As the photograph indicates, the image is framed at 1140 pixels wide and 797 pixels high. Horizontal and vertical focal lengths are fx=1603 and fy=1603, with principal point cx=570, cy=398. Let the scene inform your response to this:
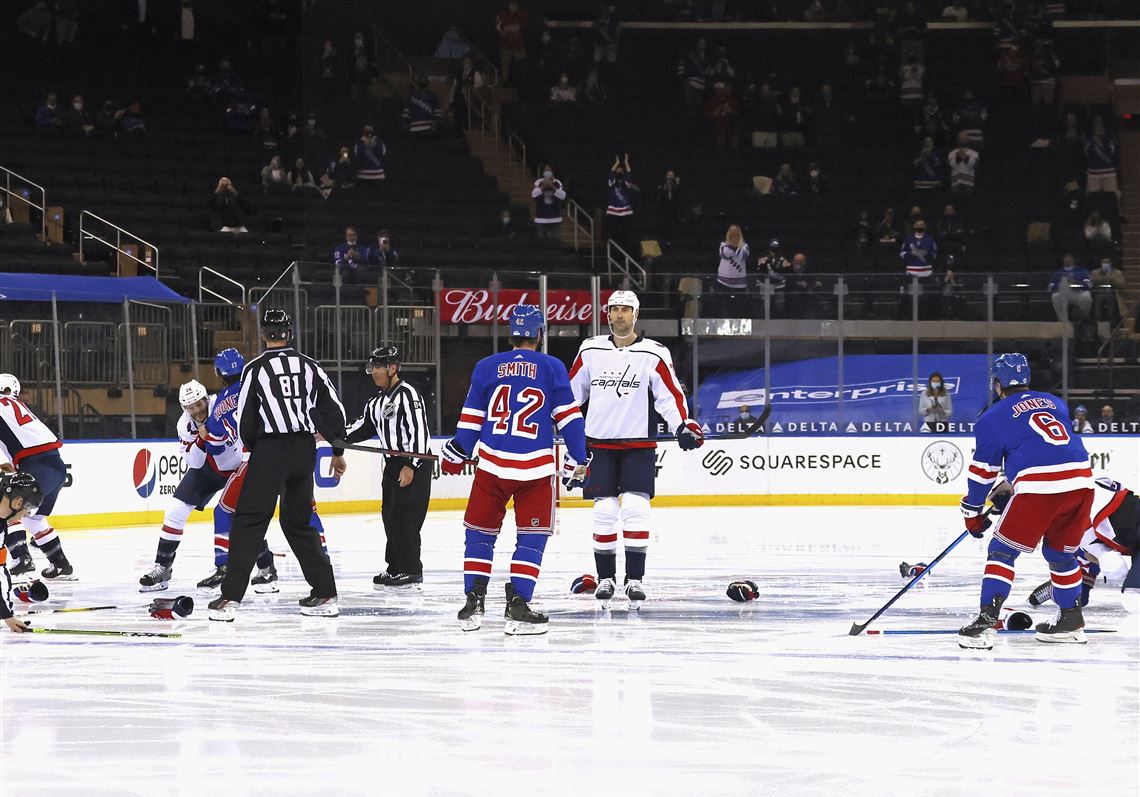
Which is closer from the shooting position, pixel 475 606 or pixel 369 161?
pixel 475 606

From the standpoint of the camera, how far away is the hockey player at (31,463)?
963cm

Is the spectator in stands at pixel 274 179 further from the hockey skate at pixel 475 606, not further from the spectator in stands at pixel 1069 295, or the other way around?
the hockey skate at pixel 475 606

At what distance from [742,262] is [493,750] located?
14.7 metres

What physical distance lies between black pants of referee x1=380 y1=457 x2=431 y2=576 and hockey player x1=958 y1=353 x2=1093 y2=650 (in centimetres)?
360

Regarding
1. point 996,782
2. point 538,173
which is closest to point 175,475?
point 538,173

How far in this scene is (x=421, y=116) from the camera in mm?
22828

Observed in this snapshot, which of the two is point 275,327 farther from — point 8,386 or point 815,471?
point 815,471

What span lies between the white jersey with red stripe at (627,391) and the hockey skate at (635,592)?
779 mm

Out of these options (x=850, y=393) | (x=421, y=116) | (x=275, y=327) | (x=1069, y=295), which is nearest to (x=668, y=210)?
(x=421, y=116)

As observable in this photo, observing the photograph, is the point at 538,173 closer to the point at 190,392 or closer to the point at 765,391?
the point at 765,391

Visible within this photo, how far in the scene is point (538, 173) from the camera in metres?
22.9

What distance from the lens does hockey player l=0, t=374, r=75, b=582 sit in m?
9.63

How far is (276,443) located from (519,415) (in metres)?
1.24

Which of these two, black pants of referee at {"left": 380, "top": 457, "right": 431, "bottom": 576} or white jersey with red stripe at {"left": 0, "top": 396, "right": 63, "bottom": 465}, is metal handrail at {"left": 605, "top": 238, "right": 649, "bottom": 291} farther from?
white jersey with red stripe at {"left": 0, "top": 396, "right": 63, "bottom": 465}
